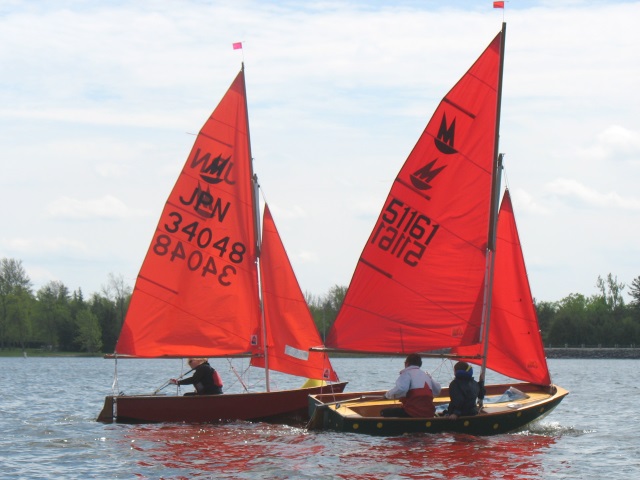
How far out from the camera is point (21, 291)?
413 ft

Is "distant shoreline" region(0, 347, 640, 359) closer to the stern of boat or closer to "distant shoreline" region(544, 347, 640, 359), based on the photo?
"distant shoreline" region(544, 347, 640, 359)

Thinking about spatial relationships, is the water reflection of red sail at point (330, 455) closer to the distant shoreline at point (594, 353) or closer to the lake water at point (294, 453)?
the lake water at point (294, 453)

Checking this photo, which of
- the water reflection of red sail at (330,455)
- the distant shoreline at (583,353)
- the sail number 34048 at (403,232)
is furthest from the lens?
the distant shoreline at (583,353)

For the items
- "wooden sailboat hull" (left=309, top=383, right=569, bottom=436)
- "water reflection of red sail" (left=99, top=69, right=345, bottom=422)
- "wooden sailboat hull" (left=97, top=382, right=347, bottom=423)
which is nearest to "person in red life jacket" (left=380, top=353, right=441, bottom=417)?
"wooden sailboat hull" (left=309, top=383, right=569, bottom=436)

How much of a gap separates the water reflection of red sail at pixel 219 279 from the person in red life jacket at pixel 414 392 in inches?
174

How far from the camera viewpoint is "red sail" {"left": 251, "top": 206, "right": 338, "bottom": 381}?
2445 cm

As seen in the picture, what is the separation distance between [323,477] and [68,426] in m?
9.47

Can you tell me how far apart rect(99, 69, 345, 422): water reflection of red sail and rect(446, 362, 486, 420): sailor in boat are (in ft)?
15.2

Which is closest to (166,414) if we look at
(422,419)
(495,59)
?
(422,419)

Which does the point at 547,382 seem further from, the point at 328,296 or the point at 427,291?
the point at 328,296

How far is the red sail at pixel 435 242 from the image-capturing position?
70.6 feet

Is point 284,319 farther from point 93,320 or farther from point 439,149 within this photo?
point 93,320

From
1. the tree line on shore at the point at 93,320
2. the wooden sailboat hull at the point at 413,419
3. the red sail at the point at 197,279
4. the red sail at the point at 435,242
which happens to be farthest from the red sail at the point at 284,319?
the tree line on shore at the point at 93,320

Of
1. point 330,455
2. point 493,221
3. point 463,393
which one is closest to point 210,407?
point 330,455
